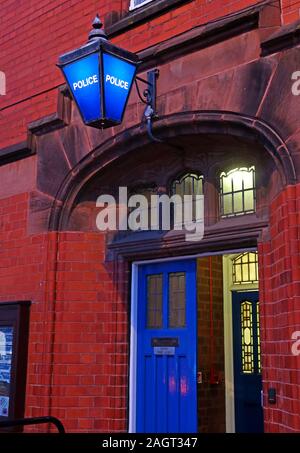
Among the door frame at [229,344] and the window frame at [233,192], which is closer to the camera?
the window frame at [233,192]

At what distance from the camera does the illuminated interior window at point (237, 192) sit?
512 cm

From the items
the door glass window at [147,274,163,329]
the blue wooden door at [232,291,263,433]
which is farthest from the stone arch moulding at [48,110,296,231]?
the blue wooden door at [232,291,263,433]

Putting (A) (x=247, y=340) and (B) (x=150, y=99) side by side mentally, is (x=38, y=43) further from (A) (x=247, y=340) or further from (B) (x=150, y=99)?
(A) (x=247, y=340)

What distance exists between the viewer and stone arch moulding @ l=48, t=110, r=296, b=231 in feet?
14.5

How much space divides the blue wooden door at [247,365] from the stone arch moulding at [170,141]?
2385 mm

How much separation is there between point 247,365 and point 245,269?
113cm

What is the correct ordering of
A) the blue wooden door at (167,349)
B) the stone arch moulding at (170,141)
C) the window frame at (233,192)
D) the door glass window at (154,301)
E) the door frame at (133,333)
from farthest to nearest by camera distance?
1. the door glass window at (154,301)
2. the door frame at (133,333)
3. the blue wooden door at (167,349)
4. the window frame at (233,192)
5. the stone arch moulding at (170,141)

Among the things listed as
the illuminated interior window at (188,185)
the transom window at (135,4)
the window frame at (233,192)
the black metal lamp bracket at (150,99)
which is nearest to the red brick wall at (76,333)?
the illuminated interior window at (188,185)

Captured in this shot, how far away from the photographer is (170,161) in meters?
5.70

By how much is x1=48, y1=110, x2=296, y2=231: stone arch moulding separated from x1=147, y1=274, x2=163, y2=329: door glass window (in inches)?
42.8

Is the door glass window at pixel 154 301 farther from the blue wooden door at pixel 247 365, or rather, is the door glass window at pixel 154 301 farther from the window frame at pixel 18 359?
the blue wooden door at pixel 247 365

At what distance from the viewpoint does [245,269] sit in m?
7.02
